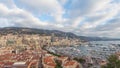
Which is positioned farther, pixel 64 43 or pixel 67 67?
pixel 64 43

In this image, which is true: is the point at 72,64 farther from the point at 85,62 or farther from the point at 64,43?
the point at 64,43

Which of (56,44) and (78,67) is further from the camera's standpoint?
(56,44)

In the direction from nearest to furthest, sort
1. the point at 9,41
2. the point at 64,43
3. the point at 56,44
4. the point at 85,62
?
the point at 85,62, the point at 9,41, the point at 56,44, the point at 64,43

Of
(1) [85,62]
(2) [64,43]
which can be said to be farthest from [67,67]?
(2) [64,43]

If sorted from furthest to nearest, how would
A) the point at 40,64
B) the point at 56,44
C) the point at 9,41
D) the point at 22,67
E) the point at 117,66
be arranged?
the point at 56,44, the point at 9,41, the point at 40,64, the point at 22,67, the point at 117,66

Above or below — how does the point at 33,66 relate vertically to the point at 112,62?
below

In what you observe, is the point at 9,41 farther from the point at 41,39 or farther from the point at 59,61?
the point at 59,61

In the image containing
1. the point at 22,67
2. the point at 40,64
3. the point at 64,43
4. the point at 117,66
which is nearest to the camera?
the point at 117,66

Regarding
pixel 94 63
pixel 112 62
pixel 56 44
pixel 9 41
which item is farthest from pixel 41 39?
pixel 112 62

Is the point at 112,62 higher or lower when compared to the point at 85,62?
higher

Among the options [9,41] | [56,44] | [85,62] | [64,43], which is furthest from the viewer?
[64,43]
